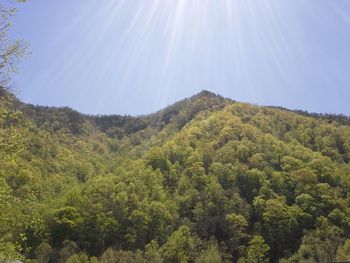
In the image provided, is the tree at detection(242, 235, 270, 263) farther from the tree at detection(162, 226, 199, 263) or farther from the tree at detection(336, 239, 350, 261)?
the tree at detection(336, 239, 350, 261)

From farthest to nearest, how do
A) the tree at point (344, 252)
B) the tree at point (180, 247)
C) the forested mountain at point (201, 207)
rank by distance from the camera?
the forested mountain at point (201, 207) → the tree at point (180, 247) → the tree at point (344, 252)

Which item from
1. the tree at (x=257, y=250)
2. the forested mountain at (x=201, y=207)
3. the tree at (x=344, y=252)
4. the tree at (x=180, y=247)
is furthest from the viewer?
the forested mountain at (x=201, y=207)

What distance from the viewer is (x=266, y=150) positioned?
163 meters

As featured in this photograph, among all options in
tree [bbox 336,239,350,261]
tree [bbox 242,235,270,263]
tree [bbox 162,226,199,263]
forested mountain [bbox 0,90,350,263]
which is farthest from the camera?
forested mountain [bbox 0,90,350,263]

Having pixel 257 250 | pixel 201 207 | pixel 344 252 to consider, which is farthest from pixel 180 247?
pixel 344 252

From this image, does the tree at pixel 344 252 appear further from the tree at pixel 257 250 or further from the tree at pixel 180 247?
the tree at pixel 180 247

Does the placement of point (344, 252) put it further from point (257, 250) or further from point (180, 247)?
point (180, 247)

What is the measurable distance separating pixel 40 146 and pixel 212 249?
101m

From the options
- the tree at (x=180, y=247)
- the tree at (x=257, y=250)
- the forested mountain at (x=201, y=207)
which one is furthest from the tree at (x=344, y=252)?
the tree at (x=180, y=247)

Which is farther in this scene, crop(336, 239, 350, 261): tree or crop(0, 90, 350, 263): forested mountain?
crop(0, 90, 350, 263): forested mountain

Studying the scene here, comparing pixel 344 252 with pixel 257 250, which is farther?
pixel 257 250

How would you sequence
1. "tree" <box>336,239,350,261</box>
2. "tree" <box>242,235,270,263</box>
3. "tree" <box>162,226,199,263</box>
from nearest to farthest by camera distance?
1. "tree" <box>336,239,350,261</box>
2. "tree" <box>162,226,199,263</box>
3. "tree" <box>242,235,270,263</box>

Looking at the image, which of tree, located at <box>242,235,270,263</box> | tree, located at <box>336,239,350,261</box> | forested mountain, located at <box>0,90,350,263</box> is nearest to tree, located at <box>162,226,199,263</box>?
forested mountain, located at <box>0,90,350,263</box>

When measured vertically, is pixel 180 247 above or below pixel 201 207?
below
